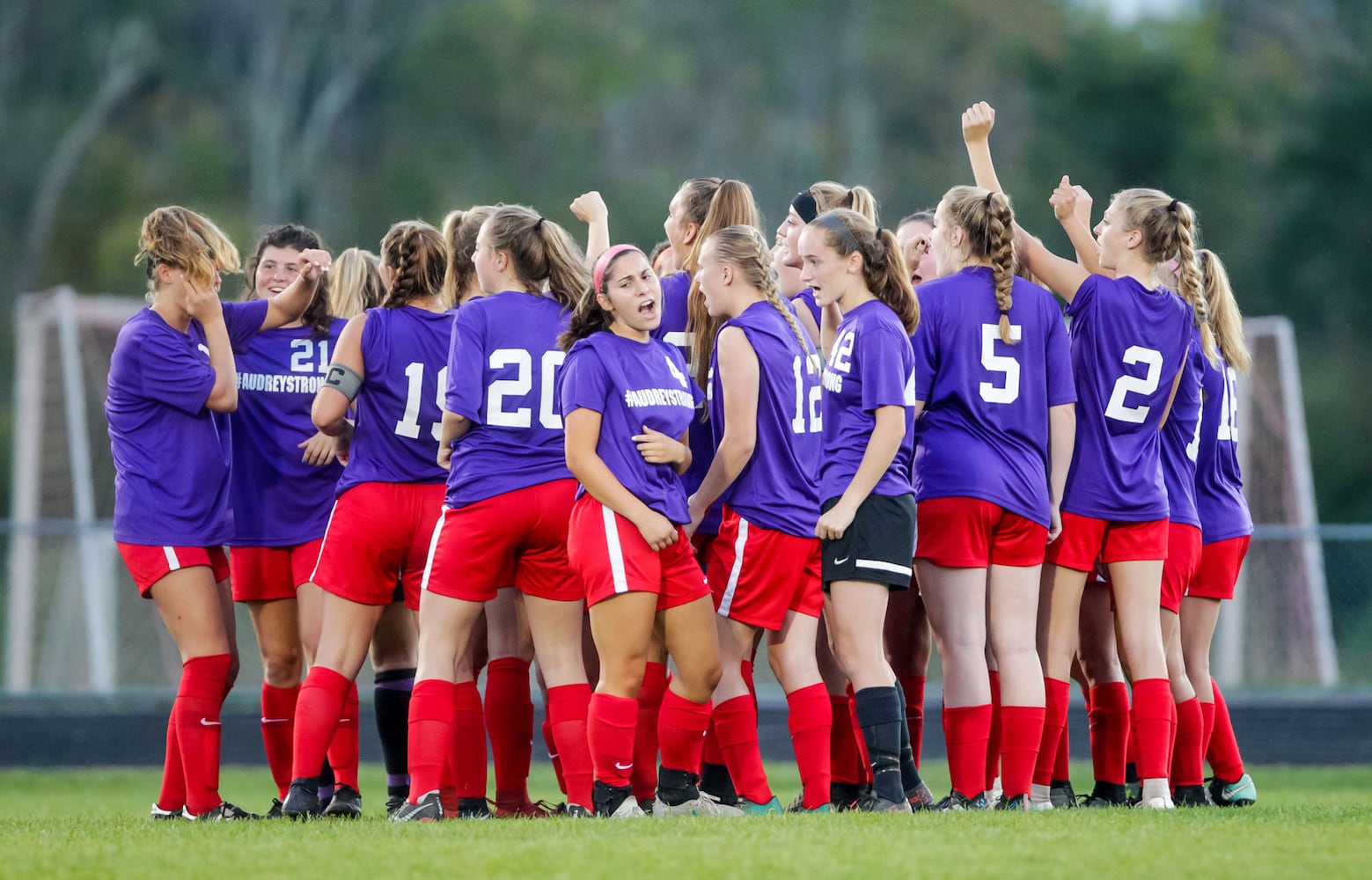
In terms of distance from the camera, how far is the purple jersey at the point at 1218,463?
6.94 m

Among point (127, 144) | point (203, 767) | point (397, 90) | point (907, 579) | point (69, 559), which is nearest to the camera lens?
point (907, 579)

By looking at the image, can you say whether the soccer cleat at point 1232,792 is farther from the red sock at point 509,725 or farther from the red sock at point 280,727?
the red sock at point 280,727

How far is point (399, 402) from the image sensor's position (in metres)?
6.30

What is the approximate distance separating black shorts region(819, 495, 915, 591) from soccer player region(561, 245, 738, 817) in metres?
0.49

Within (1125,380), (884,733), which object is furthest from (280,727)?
(1125,380)

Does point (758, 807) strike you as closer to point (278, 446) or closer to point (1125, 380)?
point (1125, 380)

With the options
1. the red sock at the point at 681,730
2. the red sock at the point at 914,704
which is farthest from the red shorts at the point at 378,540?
the red sock at the point at 914,704

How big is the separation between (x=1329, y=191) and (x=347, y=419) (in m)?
22.5

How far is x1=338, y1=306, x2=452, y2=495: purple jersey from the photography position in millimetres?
6250

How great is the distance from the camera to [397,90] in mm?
32344

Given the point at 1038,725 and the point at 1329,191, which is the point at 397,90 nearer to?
the point at 1329,191

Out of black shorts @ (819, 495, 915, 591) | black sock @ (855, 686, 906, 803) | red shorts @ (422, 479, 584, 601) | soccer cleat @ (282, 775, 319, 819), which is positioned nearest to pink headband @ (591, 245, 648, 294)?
red shorts @ (422, 479, 584, 601)

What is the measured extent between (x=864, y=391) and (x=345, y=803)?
2.53 m

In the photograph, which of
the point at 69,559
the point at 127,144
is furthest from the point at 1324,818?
the point at 127,144
